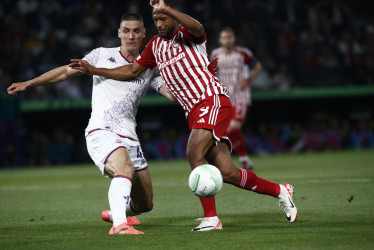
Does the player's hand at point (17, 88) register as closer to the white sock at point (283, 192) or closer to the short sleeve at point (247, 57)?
the white sock at point (283, 192)

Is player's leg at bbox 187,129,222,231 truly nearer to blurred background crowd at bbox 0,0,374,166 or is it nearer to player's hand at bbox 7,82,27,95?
player's hand at bbox 7,82,27,95

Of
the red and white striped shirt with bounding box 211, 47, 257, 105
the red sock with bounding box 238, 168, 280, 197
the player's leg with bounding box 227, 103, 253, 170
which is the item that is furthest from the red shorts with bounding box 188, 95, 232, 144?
the red and white striped shirt with bounding box 211, 47, 257, 105

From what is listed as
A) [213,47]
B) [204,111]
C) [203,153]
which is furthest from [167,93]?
[213,47]

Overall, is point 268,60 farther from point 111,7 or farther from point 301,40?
point 111,7

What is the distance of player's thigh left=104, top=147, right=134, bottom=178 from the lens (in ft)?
19.9

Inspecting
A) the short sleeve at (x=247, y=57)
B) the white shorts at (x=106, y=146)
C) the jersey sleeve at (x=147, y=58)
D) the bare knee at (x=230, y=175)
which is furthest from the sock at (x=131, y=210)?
the short sleeve at (x=247, y=57)

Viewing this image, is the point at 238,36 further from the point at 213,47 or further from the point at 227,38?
the point at 227,38

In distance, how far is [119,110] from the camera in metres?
6.71

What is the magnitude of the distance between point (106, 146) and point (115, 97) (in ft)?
2.12

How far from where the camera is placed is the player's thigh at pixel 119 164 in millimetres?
6064

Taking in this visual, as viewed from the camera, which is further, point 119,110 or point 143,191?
point 143,191

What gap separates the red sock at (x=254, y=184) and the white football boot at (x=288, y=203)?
65 millimetres

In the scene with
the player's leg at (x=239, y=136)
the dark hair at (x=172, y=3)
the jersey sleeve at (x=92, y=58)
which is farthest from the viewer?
the player's leg at (x=239, y=136)

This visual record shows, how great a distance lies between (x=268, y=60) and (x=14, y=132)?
8.07 metres
